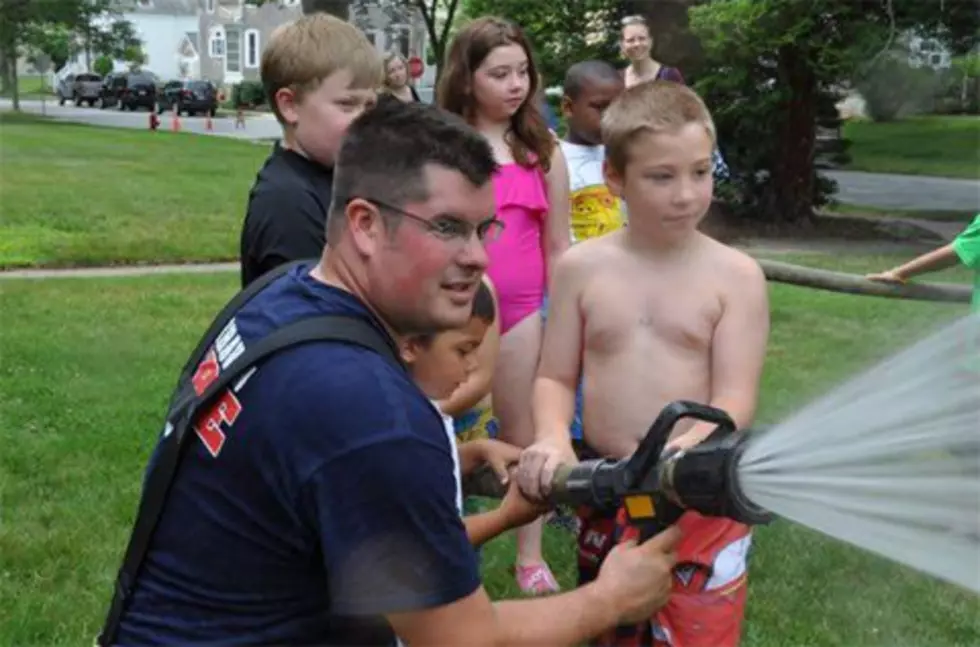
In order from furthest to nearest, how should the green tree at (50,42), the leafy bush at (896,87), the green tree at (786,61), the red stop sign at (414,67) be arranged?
the green tree at (50,42), the green tree at (786,61), the leafy bush at (896,87), the red stop sign at (414,67)

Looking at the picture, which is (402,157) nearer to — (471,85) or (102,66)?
(471,85)

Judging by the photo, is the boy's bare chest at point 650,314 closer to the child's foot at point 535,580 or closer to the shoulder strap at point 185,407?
the shoulder strap at point 185,407

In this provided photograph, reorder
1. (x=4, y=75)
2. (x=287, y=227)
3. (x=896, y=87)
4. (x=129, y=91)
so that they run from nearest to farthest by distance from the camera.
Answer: (x=287, y=227), (x=896, y=87), (x=129, y=91), (x=4, y=75)

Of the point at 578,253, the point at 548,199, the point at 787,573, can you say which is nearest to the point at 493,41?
the point at 548,199

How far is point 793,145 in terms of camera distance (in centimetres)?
1684

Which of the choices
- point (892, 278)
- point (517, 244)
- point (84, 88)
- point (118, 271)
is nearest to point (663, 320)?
point (517, 244)

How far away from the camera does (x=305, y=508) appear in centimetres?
159

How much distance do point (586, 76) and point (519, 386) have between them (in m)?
1.26

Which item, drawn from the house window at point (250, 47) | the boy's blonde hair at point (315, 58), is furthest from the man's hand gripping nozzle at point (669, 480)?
the house window at point (250, 47)

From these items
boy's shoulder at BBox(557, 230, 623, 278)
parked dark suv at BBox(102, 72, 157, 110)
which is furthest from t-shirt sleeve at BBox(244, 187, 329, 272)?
parked dark suv at BBox(102, 72, 157, 110)

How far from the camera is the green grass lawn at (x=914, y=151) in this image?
16562 millimetres

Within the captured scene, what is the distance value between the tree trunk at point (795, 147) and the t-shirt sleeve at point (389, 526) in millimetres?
10549

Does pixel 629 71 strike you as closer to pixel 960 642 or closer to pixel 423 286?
pixel 960 642

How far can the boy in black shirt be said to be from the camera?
2990mm
